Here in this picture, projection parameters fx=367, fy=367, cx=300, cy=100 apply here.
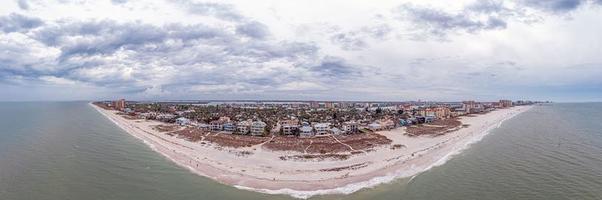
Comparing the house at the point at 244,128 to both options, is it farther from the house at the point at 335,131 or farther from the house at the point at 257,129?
the house at the point at 335,131

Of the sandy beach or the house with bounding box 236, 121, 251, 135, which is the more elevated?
the house with bounding box 236, 121, 251, 135

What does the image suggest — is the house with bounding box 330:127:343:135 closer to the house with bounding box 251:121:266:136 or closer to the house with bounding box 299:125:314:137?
the house with bounding box 299:125:314:137

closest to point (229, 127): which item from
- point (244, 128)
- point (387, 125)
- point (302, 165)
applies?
point (244, 128)

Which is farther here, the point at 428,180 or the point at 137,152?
the point at 137,152

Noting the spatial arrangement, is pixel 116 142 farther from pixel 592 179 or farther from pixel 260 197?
pixel 592 179

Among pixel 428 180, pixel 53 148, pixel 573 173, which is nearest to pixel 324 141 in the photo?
pixel 428 180

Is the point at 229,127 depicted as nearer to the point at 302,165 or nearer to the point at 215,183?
the point at 302,165

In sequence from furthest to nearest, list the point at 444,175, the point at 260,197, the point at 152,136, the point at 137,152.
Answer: the point at 152,136 → the point at 137,152 → the point at 444,175 → the point at 260,197

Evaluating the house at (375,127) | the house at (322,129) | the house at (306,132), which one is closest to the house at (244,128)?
the house at (306,132)

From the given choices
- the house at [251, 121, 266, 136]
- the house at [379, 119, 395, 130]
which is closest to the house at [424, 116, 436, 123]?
the house at [379, 119, 395, 130]
